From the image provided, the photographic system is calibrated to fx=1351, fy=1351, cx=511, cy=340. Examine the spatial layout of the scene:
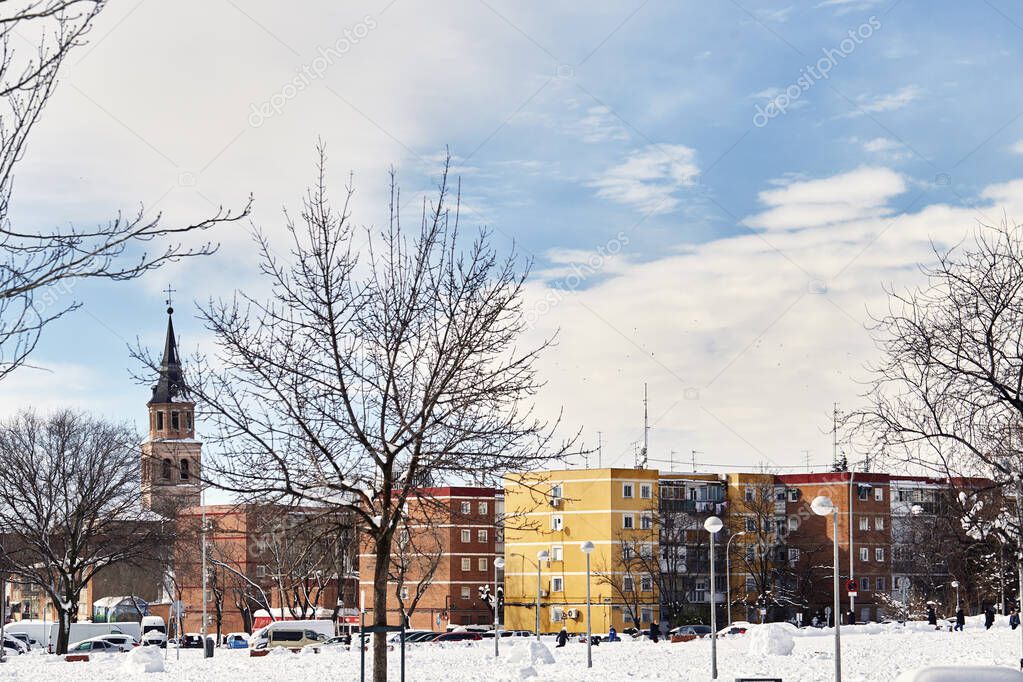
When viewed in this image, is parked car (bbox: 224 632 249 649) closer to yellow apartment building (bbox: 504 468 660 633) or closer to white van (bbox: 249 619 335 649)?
white van (bbox: 249 619 335 649)

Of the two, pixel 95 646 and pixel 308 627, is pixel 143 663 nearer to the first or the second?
pixel 95 646

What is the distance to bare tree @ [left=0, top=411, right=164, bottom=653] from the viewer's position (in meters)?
54.4

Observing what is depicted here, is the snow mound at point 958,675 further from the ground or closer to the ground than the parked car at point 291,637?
A: further from the ground

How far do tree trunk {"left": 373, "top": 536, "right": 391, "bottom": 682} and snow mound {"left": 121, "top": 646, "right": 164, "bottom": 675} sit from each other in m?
17.2

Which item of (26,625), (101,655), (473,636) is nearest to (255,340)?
Answer: (101,655)

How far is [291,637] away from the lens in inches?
2557

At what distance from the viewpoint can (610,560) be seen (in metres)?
94.2

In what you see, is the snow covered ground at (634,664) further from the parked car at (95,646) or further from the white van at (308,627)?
the white van at (308,627)

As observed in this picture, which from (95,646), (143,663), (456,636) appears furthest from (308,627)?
(143,663)

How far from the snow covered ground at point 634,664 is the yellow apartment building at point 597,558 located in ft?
154

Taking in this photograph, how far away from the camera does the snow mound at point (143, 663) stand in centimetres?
3391

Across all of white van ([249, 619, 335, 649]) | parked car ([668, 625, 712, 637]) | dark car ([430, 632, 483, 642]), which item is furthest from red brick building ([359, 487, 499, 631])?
white van ([249, 619, 335, 649])

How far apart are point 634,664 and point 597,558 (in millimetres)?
61610

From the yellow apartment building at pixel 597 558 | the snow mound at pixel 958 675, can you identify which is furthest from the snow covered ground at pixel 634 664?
the yellow apartment building at pixel 597 558
